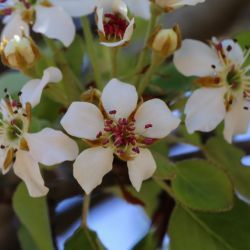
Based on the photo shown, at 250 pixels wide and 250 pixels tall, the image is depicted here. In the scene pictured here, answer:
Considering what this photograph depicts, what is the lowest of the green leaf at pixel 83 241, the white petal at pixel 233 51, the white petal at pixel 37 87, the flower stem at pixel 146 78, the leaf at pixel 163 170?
the green leaf at pixel 83 241

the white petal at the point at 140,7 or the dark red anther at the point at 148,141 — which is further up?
the white petal at the point at 140,7

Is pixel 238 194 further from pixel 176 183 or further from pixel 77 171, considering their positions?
pixel 77 171

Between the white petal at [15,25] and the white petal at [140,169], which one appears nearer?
the white petal at [140,169]

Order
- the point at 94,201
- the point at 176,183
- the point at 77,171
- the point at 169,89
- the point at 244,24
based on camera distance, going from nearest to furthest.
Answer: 1. the point at 77,171
2. the point at 176,183
3. the point at 169,89
4. the point at 94,201
5. the point at 244,24

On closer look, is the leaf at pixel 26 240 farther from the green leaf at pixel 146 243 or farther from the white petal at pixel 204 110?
the white petal at pixel 204 110

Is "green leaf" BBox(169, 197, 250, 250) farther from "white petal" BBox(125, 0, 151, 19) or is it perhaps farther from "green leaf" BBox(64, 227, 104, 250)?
"white petal" BBox(125, 0, 151, 19)

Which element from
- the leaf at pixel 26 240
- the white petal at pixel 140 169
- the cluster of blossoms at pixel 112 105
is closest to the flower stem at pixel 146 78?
the cluster of blossoms at pixel 112 105

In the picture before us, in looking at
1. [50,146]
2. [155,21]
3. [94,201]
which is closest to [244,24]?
[94,201]

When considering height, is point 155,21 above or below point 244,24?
above
